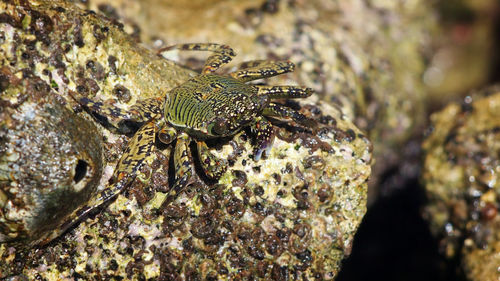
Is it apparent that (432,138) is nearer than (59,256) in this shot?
No

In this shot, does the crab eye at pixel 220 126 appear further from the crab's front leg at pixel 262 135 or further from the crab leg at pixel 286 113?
the crab leg at pixel 286 113

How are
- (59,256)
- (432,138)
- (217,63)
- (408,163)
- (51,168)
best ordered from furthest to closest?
(408,163) → (432,138) → (217,63) → (59,256) → (51,168)

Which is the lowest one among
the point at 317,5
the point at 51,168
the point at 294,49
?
the point at 51,168

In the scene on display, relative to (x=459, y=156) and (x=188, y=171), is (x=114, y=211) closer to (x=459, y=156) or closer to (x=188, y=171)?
(x=188, y=171)

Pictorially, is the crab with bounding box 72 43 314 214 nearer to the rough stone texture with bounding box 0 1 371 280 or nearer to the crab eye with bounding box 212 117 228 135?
the crab eye with bounding box 212 117 228 135

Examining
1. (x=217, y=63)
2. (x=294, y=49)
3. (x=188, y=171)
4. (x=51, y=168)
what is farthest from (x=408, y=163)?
(x=51, y=168)

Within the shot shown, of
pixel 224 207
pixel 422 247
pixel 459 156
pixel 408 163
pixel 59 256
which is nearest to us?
pixel 59 256
